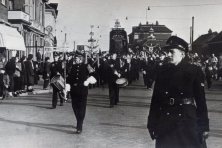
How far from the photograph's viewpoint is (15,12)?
35.9 meters

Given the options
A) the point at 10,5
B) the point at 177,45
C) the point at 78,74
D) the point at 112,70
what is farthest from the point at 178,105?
the point at 10,5

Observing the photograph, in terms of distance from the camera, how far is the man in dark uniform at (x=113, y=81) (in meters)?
15.2

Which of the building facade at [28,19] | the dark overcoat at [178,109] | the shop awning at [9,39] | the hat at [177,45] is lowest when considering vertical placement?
A: the dark overcoat at [178,109]

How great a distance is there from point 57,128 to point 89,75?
1.40 m

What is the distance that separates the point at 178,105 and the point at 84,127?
18.5 feet

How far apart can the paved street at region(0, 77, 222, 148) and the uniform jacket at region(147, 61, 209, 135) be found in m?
3.19

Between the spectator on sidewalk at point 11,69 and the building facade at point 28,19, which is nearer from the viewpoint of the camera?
the spectator on sidewalk at point 11,69

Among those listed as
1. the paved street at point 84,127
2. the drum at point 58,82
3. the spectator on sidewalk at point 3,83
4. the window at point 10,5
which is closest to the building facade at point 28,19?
the window at point 10,5

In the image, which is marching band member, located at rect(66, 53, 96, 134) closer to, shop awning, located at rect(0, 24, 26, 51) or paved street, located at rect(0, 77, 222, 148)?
paved street, located at rect(0, 77, 222, 148)

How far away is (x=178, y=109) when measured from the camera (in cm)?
514

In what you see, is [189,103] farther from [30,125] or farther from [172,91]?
[30,125]

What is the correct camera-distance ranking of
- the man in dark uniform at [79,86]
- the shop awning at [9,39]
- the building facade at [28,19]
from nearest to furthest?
the man in dark uniform at [79,86]
the shop awning at [9,39]
the building facade at [28,19]

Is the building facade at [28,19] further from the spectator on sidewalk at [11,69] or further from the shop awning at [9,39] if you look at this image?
the spectator on sidewalk at [11,69]

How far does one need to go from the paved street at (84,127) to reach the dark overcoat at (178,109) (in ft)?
10.5
